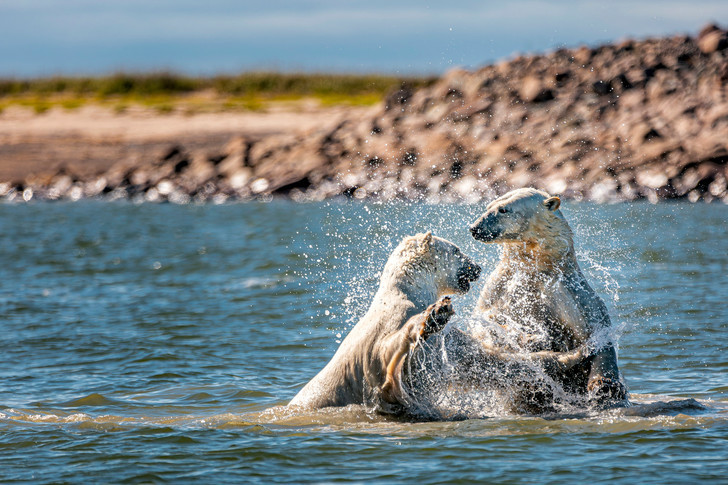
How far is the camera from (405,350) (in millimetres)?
7512

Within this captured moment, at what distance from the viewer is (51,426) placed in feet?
27.7

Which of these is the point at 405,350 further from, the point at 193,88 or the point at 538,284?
the point at 193,88

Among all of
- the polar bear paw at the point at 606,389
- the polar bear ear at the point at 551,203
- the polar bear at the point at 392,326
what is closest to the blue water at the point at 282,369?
the polar bear paw at the point at 606,389

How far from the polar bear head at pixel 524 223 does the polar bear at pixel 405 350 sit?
12.0 inches

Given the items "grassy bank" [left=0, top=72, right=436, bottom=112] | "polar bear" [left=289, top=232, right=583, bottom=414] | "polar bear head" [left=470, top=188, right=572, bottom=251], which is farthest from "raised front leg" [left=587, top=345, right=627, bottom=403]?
A: "grassy bank" [left=0, top=72, right=436, bottom=112]

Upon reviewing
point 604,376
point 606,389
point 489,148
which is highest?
point 489,148

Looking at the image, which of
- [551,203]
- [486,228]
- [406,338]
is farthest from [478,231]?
[406,338]

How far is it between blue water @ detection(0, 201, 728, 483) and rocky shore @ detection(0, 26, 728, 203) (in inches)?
305

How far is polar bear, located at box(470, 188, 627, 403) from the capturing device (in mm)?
8227

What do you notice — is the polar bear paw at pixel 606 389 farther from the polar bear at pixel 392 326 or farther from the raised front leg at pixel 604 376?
the polar bear at pixel 392 326

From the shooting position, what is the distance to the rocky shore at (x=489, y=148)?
3112cm

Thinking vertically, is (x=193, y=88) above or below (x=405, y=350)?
above

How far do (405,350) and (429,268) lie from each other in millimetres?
909

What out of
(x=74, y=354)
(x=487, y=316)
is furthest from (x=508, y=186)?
(x=487, y=316)
